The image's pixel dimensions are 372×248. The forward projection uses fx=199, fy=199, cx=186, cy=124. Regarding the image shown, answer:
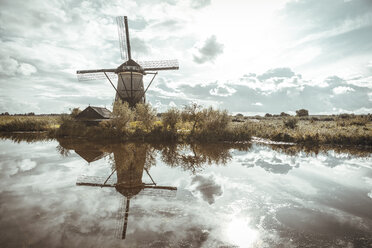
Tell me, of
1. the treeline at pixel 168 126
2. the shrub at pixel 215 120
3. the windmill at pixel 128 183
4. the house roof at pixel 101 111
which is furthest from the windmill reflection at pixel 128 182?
the house roof at pixel 101 111

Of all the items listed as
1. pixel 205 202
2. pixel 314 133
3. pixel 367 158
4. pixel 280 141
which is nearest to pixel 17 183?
pixel 205 202

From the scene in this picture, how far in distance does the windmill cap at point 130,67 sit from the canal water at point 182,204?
1997 cm

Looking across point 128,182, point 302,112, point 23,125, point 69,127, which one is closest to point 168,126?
A: point 69,127

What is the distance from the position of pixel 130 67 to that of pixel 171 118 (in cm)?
1176

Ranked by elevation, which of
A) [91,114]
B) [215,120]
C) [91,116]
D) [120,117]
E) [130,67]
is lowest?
[215,120]

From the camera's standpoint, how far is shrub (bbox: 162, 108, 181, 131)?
23344 mm

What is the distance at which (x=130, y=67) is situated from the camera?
96.5 ft

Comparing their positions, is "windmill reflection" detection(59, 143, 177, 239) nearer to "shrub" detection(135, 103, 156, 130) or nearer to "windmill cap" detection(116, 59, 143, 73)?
"shrub" detection(135, 103, 156, 130)

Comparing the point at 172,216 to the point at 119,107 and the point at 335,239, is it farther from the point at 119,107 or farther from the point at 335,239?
the point at 119,107

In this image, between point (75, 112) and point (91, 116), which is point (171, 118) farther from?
point (75, 112)

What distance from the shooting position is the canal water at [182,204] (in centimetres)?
491

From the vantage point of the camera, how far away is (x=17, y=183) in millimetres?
8523

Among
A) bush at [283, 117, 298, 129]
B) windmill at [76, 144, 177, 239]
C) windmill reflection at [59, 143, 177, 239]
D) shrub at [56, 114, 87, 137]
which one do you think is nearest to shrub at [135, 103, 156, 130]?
shrub at [56, 114, 87, 137]

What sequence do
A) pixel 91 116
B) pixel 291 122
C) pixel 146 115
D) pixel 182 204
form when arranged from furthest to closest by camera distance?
pixel 291 122 < pixel 91 116 < pixel 146 115 < pixel 182 204
